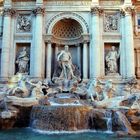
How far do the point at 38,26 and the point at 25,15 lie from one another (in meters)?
1.88

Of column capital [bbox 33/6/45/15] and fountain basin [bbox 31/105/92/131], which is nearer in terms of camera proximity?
fountain basin [bbox 31/105/92/131]

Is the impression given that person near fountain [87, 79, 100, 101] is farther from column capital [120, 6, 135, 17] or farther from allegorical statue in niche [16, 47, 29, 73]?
column capital [120, 6, 135, 17]

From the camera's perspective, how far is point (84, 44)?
73.8 ft

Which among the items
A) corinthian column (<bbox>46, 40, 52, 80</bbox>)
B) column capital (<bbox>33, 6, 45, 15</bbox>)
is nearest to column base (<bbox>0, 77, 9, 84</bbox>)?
corinthian column (<bbox>46, 40, 52, 80</bbox>)

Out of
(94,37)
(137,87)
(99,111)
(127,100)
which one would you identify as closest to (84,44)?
(94,37)

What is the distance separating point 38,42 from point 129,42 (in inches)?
280

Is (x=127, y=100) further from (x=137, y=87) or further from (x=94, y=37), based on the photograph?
(x=94, y=37)

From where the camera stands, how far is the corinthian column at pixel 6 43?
2172 cm

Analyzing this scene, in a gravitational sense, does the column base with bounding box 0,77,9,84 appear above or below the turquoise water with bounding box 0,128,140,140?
above

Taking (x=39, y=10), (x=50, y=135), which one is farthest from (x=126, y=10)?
(x=50, y=135)

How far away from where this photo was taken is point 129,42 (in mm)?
22047

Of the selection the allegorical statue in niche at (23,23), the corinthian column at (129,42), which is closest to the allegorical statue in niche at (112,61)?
the corinthian column at (129,42)

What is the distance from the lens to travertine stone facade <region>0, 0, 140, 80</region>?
21922mm

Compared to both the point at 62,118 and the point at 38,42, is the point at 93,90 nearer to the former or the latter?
the point at 62,118
